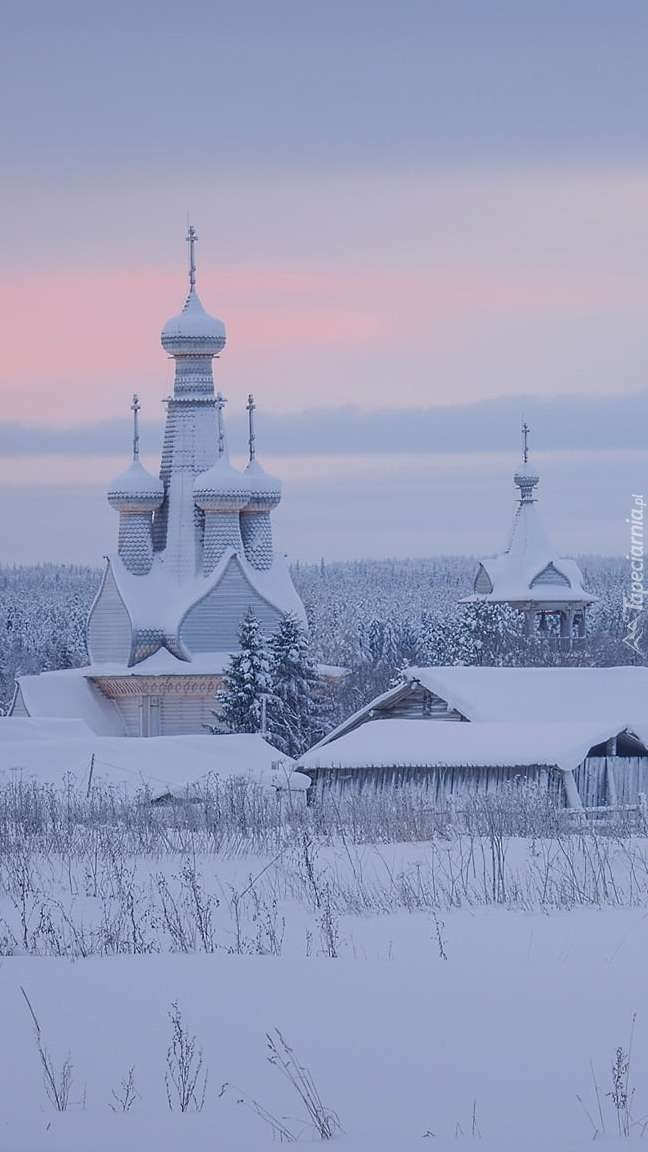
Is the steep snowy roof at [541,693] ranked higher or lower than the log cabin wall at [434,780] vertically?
higher

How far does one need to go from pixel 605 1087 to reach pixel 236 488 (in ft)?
148

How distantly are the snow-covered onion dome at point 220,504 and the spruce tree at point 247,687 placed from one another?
6095 mm

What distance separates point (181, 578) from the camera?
5328cm

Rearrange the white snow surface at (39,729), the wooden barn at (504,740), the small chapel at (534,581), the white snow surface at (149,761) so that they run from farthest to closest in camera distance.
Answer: the small chapel at (534,581) < the white snow surface at (39,729) < the white snow surface at (149,761) < the wooden barn at (504,740)

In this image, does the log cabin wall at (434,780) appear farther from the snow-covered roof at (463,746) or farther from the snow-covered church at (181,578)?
the snow-covered church at (181,578)

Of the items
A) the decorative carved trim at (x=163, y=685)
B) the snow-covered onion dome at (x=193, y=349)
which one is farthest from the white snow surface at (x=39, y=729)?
the snow-covered onion dome at (x=193, y=349)

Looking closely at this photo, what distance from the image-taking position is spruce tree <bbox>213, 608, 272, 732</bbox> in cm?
4538

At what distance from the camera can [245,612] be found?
5134cm

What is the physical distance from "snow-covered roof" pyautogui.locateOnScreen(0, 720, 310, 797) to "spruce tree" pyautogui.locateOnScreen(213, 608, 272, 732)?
24.4 ft

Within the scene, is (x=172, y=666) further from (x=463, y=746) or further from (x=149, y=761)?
(x=463, y=746)

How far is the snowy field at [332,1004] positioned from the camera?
675 centimetres

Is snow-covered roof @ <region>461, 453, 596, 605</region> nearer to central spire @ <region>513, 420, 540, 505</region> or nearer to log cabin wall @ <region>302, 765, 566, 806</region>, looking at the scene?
central spire @ <region>513, 420, 540, 505</region>

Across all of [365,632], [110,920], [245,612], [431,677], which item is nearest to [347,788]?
[431,677]

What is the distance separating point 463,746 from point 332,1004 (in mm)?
16956
